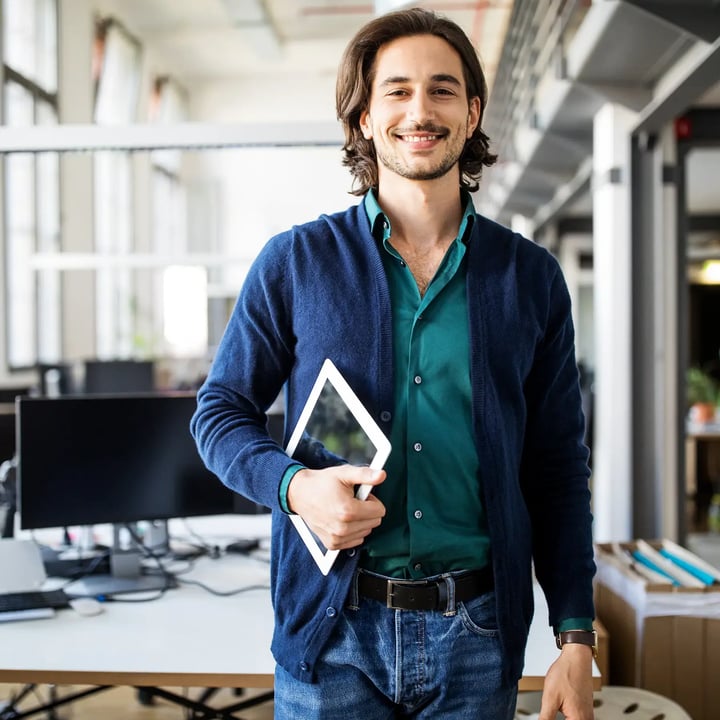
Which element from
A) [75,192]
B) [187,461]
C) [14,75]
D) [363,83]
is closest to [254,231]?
[75,192]

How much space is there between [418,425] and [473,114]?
20.6 inches

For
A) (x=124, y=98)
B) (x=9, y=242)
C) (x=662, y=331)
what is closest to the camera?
(x=662, y=331)

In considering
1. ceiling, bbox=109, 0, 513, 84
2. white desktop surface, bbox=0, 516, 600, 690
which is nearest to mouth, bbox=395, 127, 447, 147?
white desktop surface, bbox=0, 516, 600, 690

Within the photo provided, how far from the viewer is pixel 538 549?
125cm

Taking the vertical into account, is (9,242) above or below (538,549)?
above

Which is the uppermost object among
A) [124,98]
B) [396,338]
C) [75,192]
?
[124,98]

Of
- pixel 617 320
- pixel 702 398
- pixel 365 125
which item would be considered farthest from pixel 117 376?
pixel 702 398

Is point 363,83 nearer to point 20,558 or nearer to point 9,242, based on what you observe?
point 20,558

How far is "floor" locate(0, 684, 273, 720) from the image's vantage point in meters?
2.92

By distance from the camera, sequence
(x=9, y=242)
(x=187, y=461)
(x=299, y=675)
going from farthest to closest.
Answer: (x=9, y=242) < (x=187, y=461) < (x=299, y=675)

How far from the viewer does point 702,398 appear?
7.28 m

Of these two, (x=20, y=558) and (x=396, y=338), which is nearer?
(x=396, y=338)

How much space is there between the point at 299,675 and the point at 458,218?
694 mm

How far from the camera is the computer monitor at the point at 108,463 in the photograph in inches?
83.4
